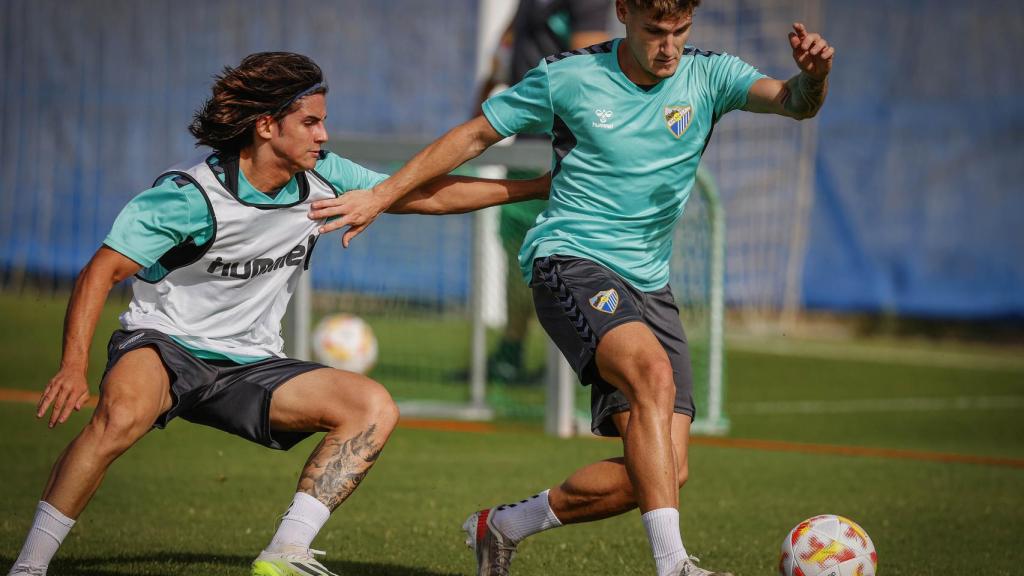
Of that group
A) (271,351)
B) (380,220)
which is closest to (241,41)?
(380,220)

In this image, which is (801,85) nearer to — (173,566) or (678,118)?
(678,118)

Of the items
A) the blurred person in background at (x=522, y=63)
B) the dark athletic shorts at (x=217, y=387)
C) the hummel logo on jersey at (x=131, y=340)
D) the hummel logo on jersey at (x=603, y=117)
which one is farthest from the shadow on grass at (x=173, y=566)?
the blurred person in background at (x=522, y=63)

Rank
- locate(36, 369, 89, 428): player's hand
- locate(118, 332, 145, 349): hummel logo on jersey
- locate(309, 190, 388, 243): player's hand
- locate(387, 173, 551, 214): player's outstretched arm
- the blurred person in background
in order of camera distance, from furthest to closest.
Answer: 1. the blurred person in background
2. locate(387, 173, 551, 214): player's outstretched arm
3. locate(309, 190, 388, 243): player's hand
4. locate(118, 332, 145, 349): hummel logo on jersey
5. locate(36, 369, 89, 428): player's hand

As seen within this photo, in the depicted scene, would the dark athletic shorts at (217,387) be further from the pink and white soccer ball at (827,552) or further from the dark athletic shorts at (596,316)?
the pink and white soccer ball at (827,552)

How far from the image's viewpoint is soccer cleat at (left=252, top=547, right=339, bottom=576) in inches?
167

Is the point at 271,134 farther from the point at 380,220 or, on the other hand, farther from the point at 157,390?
the point at 380,220

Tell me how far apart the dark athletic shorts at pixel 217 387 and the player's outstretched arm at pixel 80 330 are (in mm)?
315

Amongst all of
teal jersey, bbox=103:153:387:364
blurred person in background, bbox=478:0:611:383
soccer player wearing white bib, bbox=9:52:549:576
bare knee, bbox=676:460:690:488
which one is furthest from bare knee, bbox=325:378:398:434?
blurred person in background, bbox=478:0:611:383

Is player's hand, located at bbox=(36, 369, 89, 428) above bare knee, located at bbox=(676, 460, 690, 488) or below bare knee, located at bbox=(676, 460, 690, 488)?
above

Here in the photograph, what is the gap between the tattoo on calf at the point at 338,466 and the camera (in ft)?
14.8

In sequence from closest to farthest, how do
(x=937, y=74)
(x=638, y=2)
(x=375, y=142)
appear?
(x=638, y=2), (x=375, y=142), (x=937, y=74)

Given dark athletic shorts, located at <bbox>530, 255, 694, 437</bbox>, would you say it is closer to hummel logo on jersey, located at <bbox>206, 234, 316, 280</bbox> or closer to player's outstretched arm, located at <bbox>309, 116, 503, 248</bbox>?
player's outstretched arm, located at <bbox>309, 116, 503, 248</bbox>

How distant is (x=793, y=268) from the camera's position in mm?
15047

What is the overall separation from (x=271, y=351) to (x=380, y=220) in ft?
20.8
